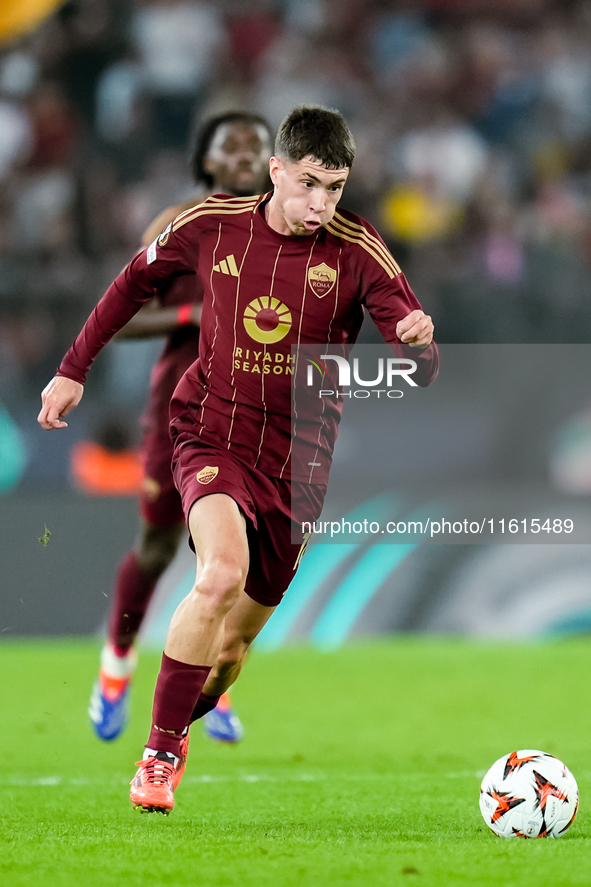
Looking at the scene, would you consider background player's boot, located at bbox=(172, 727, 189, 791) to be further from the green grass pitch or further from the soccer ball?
the soccer ball

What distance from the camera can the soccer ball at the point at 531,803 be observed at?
392cm

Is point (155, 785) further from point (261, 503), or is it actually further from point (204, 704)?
point (261, 503)

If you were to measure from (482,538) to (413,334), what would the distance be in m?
5.97

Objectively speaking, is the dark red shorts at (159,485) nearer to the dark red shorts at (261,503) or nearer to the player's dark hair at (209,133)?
the player's dark hair at (209,133)

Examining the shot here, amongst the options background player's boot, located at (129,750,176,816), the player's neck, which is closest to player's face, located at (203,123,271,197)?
the player's neck

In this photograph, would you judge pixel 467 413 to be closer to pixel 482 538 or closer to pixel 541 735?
pixel 482 538

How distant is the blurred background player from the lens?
19.5 ft

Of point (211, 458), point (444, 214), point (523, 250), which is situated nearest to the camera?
point (211, 458)

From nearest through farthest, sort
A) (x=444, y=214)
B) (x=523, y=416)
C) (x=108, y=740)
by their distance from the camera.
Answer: (x=108, y=740)
(x=523, y=416)
(x=444, y=214)

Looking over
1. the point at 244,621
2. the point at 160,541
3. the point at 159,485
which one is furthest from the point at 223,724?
the point at 244,621

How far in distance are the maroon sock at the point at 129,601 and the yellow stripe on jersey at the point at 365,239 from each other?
2438 millimetres

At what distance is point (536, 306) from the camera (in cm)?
956

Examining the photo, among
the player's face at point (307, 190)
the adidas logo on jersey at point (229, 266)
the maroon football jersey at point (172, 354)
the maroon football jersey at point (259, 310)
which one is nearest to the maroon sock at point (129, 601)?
the maroon football jersey at point (172, 354)

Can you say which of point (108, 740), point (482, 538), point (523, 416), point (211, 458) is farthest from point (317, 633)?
point (211, 458)
